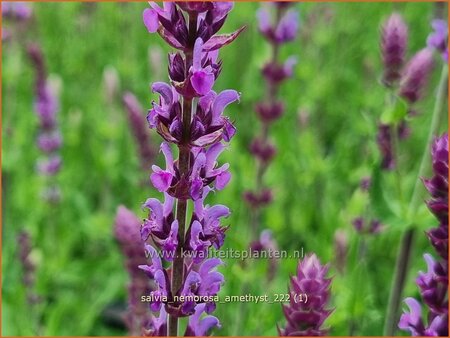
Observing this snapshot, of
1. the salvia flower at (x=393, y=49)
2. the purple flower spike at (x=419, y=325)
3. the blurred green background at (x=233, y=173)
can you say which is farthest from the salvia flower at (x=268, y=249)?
the purple flower spike at (x=419, y=325)

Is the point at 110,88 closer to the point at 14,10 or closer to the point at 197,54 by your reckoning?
the point at 14,10

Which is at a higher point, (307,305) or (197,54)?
(197,54)

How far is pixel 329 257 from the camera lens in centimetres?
374

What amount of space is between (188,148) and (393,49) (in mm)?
1598

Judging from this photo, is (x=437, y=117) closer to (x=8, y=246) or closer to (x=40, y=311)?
(x=40, y=311)

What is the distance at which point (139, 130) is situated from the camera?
3625mm

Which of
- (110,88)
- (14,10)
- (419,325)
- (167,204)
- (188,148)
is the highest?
(14,10)

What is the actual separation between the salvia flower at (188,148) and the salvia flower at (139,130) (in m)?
1.87

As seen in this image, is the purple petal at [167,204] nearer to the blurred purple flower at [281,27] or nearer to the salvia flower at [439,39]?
the salvia flower at [439,39]

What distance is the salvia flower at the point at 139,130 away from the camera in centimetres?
349

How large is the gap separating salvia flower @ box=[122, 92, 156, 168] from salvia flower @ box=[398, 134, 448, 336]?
1888 mm

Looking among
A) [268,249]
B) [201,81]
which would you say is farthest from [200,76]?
[268,249]

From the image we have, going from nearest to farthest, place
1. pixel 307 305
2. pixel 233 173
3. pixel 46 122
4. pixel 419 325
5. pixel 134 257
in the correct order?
pixel 307 305 < pixel 419 325 < pixel 134 257 < pixel 46 122 < pixel 233 173

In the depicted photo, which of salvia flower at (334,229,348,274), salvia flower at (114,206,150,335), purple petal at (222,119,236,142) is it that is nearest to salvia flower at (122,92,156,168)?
salvia flower at (114,206,150,335)
